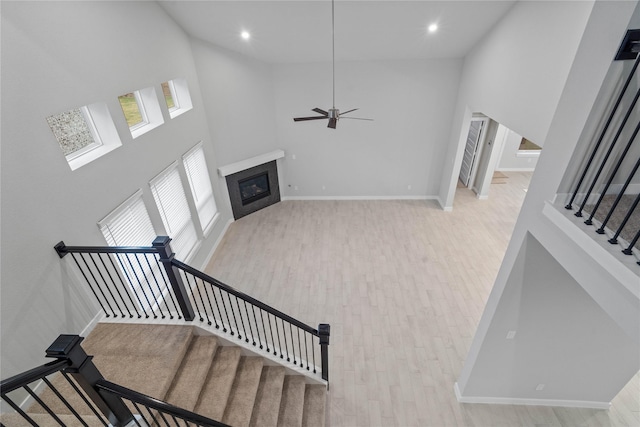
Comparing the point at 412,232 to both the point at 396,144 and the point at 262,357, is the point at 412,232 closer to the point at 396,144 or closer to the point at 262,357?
the point at 396,144

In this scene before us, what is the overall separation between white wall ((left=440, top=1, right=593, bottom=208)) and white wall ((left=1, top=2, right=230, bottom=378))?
5599 millimetres

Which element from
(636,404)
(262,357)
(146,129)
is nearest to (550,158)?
(262,357)

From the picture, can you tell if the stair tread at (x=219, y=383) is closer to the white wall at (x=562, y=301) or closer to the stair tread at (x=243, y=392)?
the stair tread at (x=243, y=392)

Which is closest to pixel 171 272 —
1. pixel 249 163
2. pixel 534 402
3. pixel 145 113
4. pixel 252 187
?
pixel 145 113

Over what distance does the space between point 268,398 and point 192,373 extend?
917mm

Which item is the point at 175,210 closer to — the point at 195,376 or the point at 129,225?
the point at 129,225

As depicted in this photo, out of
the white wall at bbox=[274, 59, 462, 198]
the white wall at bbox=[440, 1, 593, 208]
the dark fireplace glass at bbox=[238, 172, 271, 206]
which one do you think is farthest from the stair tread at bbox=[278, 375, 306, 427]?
the white wall at bbox=[274, 59, 462, 198]

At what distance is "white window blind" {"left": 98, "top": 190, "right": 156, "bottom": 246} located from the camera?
3.78 m

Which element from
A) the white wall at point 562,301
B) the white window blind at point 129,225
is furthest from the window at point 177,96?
the white wall at point 562,301

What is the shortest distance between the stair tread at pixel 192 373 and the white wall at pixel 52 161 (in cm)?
125

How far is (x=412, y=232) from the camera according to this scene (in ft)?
24.5

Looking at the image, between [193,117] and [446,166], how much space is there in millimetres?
6383

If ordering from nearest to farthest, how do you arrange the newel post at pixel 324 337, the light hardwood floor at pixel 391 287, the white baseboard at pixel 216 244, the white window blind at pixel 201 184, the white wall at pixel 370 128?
1. the newel post at pixel 324 337
2. the light hardwood floor at pixel 391 287
3. the white window blind at pixel 201 184
4. the white baseboard at pixel 216 244
5. the white wall at pixel 370 128

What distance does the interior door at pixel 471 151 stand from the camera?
8.56 meters
